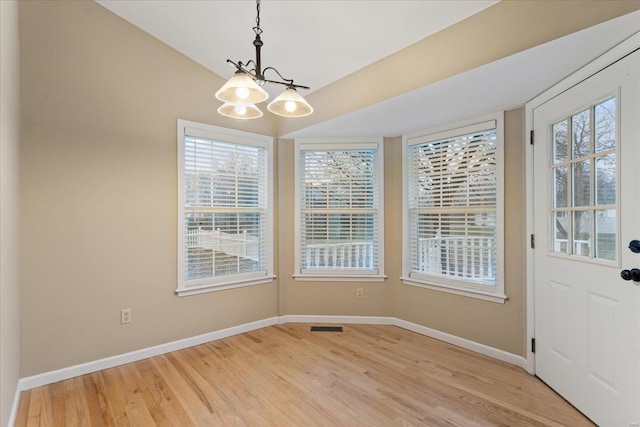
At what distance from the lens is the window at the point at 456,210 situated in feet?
9.42

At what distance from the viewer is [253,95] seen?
168cm

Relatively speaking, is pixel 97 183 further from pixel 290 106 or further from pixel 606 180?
pixel 606 180

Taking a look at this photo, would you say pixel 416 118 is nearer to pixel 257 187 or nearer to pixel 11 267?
pixel 257 187

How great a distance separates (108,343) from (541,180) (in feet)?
12.4

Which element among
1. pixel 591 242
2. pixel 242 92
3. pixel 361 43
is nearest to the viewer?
pixel 242 92

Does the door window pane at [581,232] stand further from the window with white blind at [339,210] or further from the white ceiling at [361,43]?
the window with white blind at [339,210]

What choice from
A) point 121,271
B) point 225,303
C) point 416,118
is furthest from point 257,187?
point 416,118

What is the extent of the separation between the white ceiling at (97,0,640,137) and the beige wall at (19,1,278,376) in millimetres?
359

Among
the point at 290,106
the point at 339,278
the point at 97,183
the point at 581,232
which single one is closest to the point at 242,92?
the point at 290,106

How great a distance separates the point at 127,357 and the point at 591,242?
12.0 ft

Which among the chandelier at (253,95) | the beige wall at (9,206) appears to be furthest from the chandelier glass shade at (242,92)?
the beige wall at (9,206)

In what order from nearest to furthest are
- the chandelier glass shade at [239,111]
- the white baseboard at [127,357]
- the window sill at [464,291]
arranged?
the chandelier glass shade at [239,111]
the white baseboard at [127,357]
the window sill at [464,291]

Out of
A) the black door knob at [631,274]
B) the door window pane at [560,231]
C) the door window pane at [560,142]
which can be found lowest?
the black door knob at [631,274]

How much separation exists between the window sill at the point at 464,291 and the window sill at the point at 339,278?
0.33 metres
